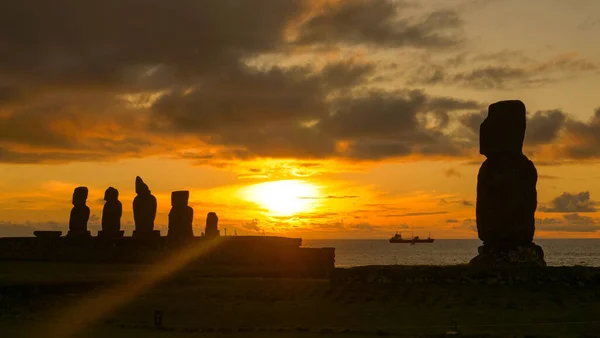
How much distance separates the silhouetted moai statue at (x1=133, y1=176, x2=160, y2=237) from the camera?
121ft

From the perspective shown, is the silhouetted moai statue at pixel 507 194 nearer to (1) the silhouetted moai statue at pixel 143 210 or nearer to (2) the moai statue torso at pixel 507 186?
(2) the moai statue torso at pixel 507 186

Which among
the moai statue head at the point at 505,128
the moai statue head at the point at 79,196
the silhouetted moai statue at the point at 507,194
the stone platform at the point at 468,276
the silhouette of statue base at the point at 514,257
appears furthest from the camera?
the moai statue head at the point at 79,196

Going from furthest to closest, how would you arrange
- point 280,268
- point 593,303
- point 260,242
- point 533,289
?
point 260,242, point 280,268, point 533,289, point 593,303

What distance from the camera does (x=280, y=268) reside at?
31328 millimetres

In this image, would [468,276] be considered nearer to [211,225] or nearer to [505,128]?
[505,128]

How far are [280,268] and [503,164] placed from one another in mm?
11743

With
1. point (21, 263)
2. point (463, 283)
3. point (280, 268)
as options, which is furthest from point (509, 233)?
point (21, 263)

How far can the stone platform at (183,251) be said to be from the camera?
107ft

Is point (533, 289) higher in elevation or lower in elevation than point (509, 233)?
lower

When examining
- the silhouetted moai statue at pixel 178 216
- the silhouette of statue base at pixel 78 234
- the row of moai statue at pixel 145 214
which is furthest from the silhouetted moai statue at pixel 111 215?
the silhouetted moai statue at pixel 178 216

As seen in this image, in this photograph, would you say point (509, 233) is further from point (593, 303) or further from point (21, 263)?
point (21, 263)

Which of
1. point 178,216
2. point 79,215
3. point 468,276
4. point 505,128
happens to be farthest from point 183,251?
point 468,276

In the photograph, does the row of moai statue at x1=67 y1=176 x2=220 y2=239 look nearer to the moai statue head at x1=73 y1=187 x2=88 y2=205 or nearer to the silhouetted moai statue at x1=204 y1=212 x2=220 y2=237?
the moai statue head at x1=73 y1=187 x2=88 y2=205

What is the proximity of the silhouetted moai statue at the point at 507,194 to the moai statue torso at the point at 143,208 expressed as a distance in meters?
18.9
